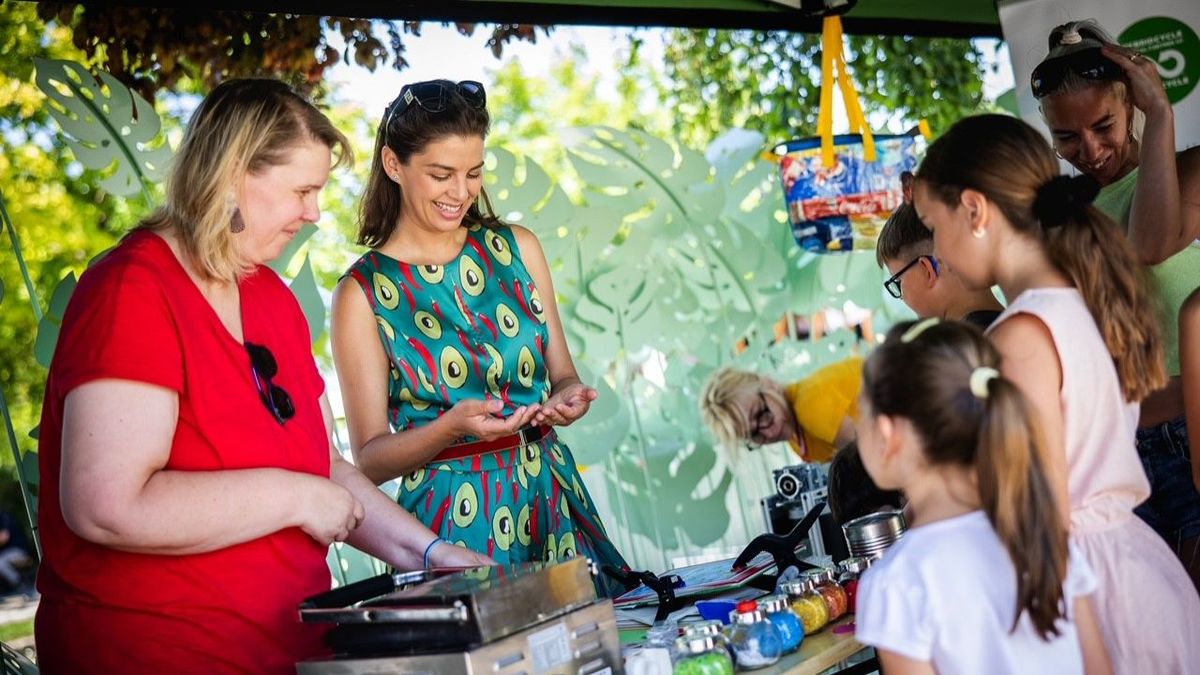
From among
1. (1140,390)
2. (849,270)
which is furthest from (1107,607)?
(849,270)

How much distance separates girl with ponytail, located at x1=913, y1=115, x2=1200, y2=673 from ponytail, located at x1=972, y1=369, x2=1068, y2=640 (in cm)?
15

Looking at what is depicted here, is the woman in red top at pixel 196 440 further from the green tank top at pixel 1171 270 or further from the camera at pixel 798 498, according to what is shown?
the camera at pixel 798 498

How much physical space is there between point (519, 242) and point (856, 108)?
1305mm

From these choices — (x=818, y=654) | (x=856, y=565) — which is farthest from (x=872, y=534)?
(x=818, y=654)

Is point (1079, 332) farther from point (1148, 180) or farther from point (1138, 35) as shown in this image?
point (1138, 35)

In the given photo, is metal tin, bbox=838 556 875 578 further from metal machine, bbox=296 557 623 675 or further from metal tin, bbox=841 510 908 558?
metal machine, bbox=296 557 623 675

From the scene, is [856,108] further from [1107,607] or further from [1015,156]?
[1107,607]

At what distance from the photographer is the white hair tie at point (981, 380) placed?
1680 mm

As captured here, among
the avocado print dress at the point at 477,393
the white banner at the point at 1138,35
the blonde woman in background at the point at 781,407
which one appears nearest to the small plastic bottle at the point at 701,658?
the avocado print dress at the point at 477,393

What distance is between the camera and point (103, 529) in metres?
1.66

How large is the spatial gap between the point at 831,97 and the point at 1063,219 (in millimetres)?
1762

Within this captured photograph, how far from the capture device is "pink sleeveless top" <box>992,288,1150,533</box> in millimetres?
1880

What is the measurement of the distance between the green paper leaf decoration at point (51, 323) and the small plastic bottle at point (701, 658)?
178 centimetres

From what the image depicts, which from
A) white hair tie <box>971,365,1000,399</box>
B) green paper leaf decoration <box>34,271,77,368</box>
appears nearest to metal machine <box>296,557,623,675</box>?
white hair tie <box>971,365,1000,399</box>
